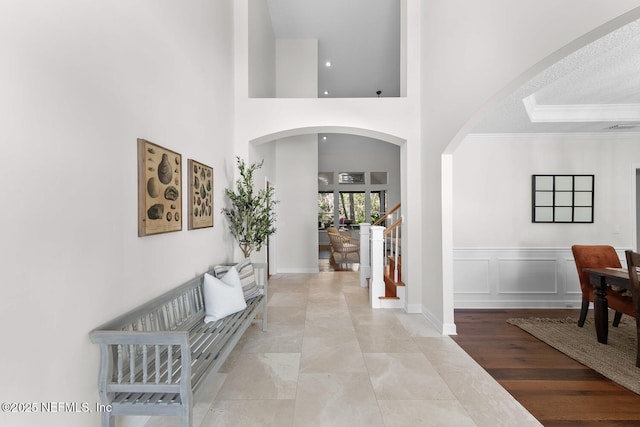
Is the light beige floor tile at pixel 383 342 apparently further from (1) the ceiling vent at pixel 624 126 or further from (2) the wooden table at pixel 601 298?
(1) the ceiling vent at pixel 624 126

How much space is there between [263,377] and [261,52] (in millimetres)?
4878

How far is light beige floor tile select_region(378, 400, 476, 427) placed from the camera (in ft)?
5.90

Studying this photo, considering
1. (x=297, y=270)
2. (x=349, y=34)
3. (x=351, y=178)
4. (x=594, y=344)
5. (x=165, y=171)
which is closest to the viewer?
(x=165, y=171)

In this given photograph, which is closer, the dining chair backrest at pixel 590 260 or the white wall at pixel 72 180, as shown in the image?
the white wall at pixel 72 180

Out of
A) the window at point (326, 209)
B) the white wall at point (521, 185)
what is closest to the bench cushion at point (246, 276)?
the white wall at point (521, 185)

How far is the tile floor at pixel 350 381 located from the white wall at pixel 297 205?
2.76 metres

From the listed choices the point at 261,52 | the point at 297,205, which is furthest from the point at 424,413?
the point at 261,52

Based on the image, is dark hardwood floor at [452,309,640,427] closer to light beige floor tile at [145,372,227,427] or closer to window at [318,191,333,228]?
light beige floor tile at [145,372,227,427]

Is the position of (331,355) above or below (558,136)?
below

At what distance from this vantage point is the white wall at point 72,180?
1110mm

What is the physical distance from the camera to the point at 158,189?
2.04 meters

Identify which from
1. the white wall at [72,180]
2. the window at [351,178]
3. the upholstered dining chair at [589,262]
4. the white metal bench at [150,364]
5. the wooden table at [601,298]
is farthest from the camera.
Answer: the window at [351,178]

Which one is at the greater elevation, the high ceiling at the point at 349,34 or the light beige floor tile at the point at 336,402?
the high ceiling at the point at 349,34

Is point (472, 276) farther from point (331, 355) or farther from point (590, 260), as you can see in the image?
point (331, 355)
